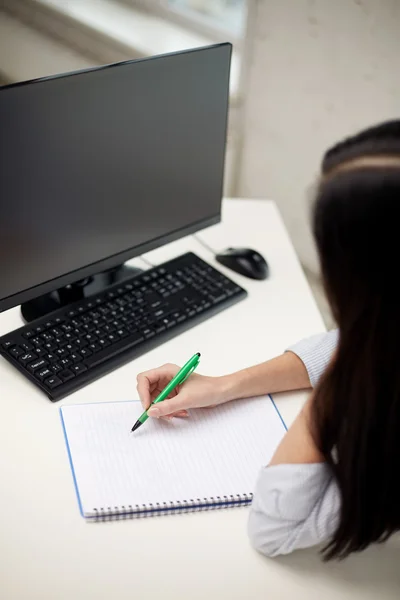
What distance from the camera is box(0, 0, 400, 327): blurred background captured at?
179cm

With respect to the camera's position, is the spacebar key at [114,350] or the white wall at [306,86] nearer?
the spacebar key at [114,350]

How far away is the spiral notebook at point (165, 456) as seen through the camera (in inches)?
33.4

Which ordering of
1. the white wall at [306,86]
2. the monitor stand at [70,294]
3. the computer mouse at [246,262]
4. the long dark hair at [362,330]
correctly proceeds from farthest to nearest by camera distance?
the white wall at [306,86]
the computer mouse at [246,262]
the monitor stand at [70,294]
the long dark hair at [362,330]

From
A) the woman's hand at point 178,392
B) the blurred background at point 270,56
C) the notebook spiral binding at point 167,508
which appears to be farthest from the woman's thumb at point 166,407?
the blurred background at point 270,56

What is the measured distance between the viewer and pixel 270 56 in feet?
6.72

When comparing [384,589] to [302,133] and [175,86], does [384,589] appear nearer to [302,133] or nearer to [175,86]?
[175,86]

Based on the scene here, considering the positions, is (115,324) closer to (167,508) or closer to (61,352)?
(61,352)

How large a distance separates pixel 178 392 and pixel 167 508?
0.19 meters

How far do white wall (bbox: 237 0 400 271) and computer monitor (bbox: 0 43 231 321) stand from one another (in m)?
0.54

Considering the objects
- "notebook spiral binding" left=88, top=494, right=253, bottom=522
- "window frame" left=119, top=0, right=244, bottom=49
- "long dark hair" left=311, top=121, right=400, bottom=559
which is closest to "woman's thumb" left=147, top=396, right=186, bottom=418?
"notebook spiral binding" left=88, top=494, right=253, bottom=522

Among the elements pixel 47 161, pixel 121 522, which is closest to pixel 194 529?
pixel 121 522

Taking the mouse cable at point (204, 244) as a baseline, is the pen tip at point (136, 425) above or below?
below

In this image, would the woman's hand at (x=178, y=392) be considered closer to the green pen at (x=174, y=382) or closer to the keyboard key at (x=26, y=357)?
the green pen at (x=174, y=382)

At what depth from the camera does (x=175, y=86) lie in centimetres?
112
